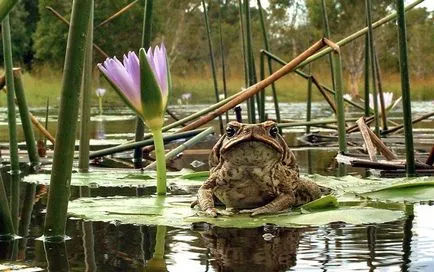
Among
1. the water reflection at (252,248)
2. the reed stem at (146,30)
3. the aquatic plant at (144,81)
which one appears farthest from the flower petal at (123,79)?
the reed stem at (146,30)

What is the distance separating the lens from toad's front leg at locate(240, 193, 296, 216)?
→ 242 cm

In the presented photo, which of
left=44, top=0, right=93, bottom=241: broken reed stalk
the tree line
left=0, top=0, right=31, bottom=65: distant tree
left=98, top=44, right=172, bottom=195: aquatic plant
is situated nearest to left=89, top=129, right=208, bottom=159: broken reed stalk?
left=98, top=44, right=172, bottom=195: aquatic plant

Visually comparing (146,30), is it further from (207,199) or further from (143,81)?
(207,199)

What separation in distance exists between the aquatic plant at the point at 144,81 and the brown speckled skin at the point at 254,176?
0.77 feet

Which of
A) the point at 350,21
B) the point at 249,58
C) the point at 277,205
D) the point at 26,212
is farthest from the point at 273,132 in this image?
the point at 350,21

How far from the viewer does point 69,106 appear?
1792mm

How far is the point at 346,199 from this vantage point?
8.91ft

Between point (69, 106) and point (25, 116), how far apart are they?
251 cm

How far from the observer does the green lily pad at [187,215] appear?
86.3 inches

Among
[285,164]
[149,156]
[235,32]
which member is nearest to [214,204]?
[285,164]

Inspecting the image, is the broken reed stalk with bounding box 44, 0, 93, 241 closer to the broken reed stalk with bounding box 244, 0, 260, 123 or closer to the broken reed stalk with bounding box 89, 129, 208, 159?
the broken reed stalk with bounding box 89, 129, 208, 159

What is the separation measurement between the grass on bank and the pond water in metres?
20.7

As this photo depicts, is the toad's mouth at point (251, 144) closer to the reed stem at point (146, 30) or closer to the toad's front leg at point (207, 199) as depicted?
the toad's front leg at point (207, 199)

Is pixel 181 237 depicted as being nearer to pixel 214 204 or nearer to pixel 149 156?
pixel 214 204
